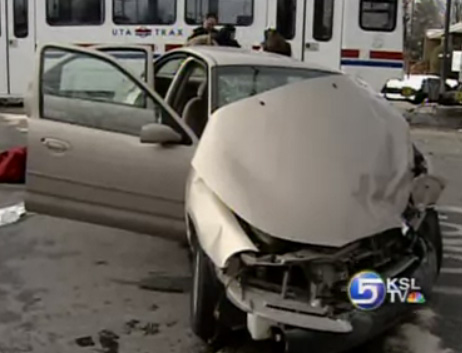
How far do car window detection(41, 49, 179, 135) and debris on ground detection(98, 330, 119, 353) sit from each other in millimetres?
1550

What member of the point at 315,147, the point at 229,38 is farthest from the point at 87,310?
the point at 229,38

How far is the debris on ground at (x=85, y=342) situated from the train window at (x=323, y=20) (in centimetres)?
1049

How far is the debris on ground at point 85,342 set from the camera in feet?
15.1

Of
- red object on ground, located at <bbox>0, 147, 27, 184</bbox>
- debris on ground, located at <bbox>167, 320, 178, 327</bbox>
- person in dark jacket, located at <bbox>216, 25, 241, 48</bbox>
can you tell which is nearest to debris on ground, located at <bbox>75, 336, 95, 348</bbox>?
debris on ground, located at <bbox>167, 320, 178, 327</bbox>

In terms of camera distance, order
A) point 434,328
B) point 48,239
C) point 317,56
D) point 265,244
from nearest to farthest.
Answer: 1. point 265,244
2. point 434,328
3. point 48,239
4. point 317,56

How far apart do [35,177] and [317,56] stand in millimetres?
9350

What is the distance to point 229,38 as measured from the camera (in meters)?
11.8

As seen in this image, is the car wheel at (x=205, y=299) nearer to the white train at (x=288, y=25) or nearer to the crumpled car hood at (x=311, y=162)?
the crumpled car hood at (x=311, y=162)

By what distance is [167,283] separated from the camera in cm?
580

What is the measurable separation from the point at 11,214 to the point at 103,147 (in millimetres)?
2471

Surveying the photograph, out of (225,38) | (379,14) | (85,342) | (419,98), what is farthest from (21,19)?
(85,342)

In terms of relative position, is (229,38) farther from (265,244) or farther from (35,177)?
(265,244)

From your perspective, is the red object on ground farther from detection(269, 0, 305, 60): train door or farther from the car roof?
detection(269, 0, 305, 60): train door

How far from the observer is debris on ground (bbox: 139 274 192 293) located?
567cm
